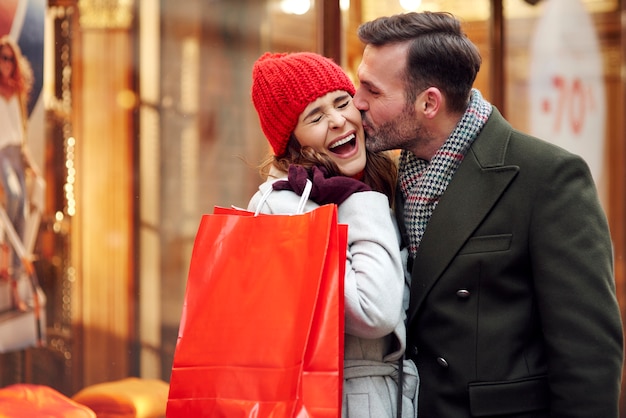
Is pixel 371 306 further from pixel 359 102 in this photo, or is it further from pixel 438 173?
pixel 359 102

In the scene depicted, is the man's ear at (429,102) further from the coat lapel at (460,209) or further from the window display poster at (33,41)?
the window display poster at (33,41)

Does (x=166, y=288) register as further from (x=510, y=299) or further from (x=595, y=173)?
(x=595, y=173)

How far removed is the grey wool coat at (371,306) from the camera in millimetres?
2494

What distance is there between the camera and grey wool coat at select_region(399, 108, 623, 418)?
8.50 feet

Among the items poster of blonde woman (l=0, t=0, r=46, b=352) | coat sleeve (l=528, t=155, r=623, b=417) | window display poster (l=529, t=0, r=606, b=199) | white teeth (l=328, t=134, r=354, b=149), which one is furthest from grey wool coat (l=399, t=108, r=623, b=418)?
window display poster (l=529, t=0, r=606, b=199)

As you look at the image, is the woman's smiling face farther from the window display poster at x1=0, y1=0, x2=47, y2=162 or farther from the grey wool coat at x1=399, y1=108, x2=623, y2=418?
the window display poster at x1=0, y1=0, x2=47, y2=162

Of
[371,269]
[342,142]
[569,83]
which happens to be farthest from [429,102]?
[569,83]

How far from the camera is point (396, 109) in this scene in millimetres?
2875

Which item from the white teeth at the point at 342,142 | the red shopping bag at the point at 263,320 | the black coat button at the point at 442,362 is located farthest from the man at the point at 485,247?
the red shopping bag at the point at 263,320

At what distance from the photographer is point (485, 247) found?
2686 millimetres

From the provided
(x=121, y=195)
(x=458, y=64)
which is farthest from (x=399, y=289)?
(x=121, y=195)

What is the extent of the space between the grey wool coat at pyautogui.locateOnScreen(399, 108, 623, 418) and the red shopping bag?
1.35 feet

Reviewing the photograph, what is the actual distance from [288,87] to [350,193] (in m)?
0.39

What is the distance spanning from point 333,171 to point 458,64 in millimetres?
497
